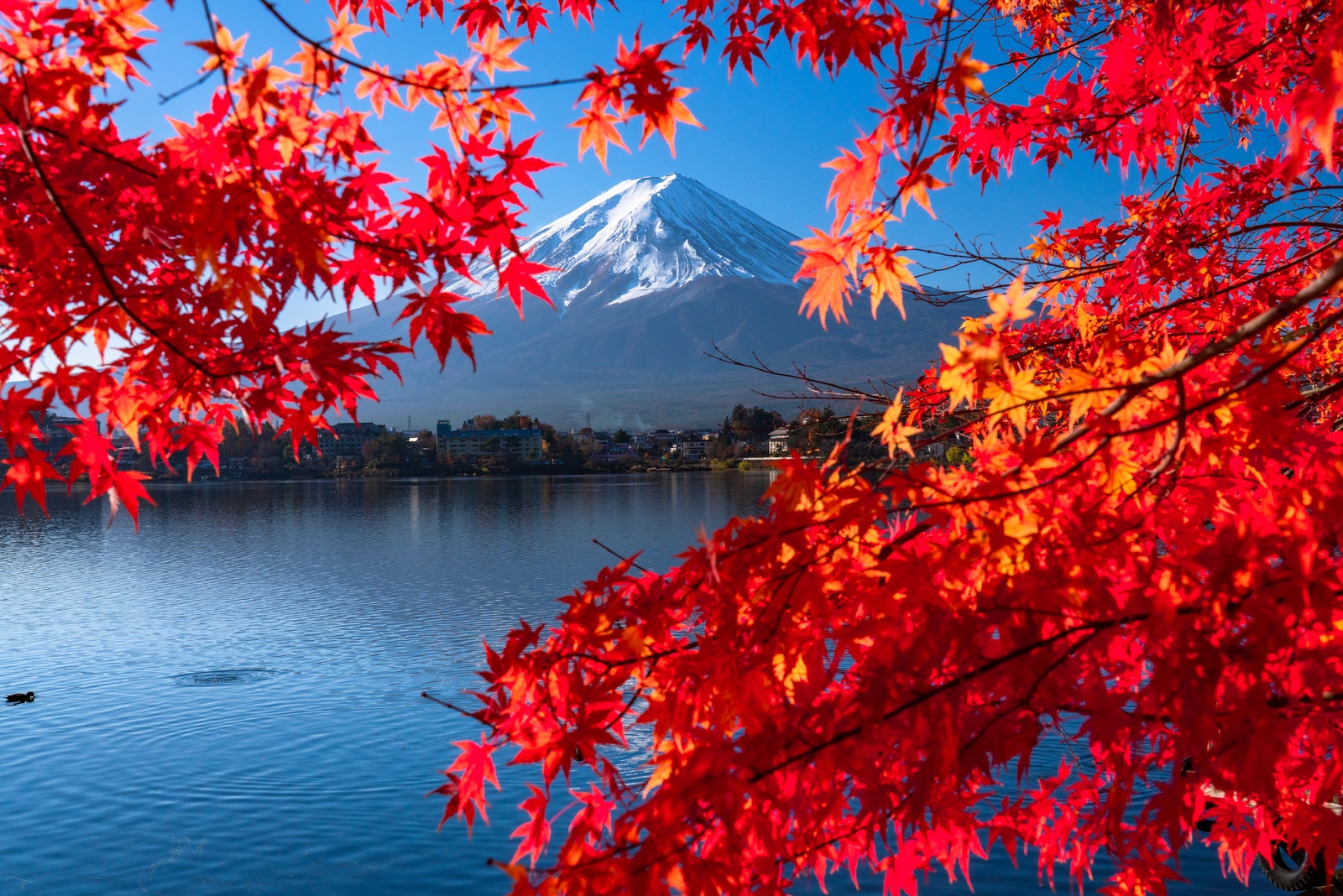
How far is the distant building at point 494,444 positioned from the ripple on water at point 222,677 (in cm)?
9951

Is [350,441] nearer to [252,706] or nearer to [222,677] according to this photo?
[222,677]

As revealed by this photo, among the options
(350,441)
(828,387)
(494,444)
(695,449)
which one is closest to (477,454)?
(494,444)

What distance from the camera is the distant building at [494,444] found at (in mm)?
117375

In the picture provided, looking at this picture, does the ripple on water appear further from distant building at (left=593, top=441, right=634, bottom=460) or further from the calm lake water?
distant building at (left=593, top=441, right=634, bottom=460)

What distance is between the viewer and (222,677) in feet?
48.4

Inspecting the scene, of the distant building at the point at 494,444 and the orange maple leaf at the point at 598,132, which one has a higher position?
the distant building at the point at 494,444

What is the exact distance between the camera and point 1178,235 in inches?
191

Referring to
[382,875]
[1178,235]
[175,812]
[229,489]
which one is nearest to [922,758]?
[1178,235]

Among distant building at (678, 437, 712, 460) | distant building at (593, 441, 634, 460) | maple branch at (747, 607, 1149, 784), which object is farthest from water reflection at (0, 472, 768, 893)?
distant building at (593, 441, 634, 460)

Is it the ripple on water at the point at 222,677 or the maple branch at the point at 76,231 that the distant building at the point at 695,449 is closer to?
the ripple on water at the point at 222,677

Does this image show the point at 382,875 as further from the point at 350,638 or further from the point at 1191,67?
the point at 350,638

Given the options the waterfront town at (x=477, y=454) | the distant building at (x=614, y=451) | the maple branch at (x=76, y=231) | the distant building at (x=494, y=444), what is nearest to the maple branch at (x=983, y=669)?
the maple branch at (x=76, y=231)

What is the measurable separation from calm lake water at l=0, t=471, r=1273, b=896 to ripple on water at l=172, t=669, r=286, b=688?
2.6 inches

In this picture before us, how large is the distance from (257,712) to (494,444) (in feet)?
355
